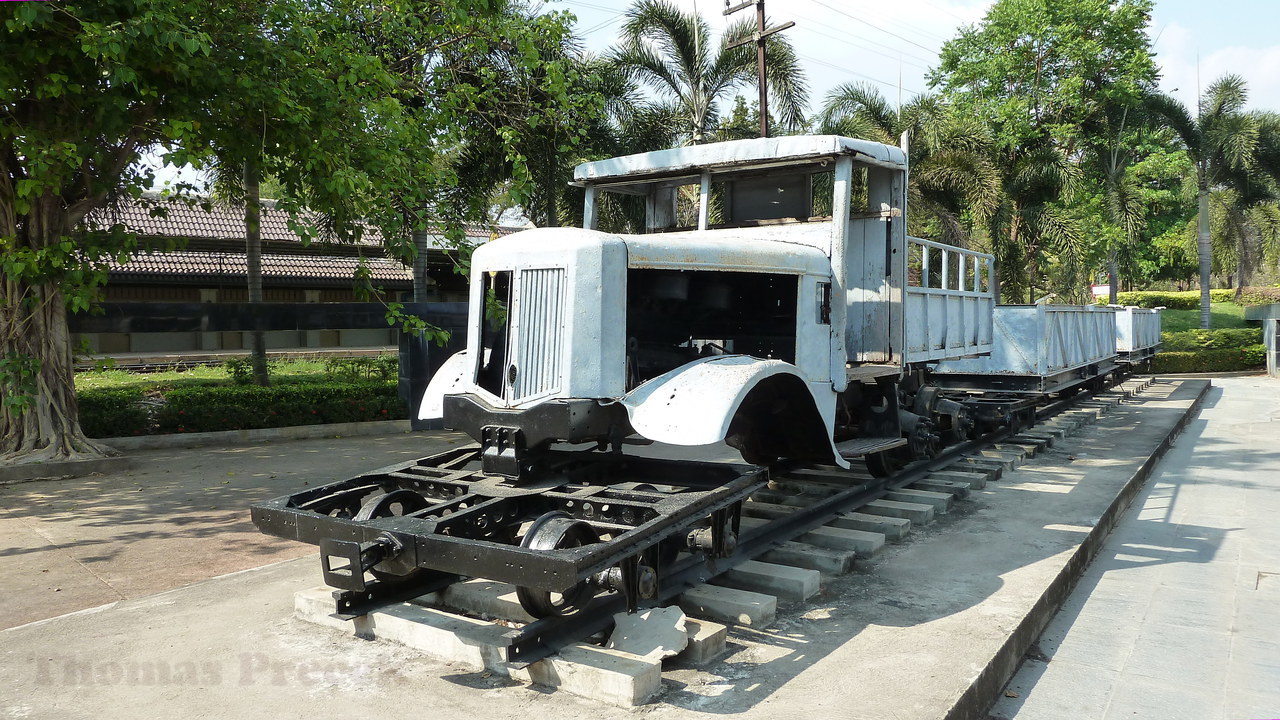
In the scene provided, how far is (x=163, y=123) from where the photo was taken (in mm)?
8094

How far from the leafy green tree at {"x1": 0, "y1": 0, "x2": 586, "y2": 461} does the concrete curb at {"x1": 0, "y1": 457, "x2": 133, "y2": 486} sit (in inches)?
7.4

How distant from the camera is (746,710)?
3482 millimetres

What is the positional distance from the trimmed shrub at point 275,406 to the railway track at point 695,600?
7167mm

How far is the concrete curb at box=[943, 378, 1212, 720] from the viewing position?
11.8 feet

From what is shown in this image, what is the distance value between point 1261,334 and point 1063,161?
9.76m

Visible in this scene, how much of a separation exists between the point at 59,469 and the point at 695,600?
7.85 meters

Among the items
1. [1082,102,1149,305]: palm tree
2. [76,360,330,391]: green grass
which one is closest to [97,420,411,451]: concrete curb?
[76,360,330,391]: green grass

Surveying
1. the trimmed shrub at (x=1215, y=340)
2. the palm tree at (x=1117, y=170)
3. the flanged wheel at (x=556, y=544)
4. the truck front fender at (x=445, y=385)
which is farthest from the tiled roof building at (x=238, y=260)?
the trimmed shrub at (x=1215, y=340)

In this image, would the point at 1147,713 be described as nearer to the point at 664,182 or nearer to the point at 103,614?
the point at 664,182

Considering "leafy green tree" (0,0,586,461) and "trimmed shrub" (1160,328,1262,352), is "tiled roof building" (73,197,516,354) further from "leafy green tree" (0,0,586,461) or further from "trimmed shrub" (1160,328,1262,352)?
"trimmed shrub" (1160,328,1262,352)

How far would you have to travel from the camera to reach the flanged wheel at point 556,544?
12.2 ft

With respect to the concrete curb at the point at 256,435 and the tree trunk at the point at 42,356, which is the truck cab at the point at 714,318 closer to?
the tree trunk at the point at 42,356

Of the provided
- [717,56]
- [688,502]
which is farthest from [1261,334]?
[688,502]

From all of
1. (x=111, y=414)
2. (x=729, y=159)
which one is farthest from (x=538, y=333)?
(x=111, y=414)
